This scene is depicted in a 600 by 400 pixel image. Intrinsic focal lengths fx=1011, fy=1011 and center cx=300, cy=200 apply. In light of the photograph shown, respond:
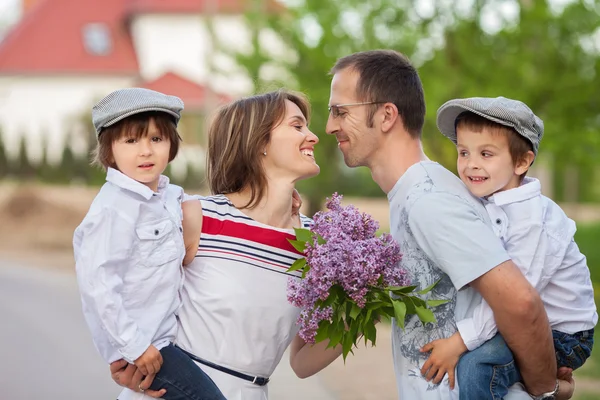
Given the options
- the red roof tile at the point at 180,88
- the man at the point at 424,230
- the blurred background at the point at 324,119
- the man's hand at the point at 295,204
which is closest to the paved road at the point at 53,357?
the blurred background at the point at 324,119

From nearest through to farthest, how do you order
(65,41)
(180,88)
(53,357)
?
(53,357)
(180,88)
(65,41)

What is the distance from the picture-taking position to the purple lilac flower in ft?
11.5

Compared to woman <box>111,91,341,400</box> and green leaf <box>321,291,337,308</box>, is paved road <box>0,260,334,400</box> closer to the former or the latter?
woman <box>111,91,341,400</box>

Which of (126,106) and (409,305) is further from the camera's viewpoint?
(126,106)

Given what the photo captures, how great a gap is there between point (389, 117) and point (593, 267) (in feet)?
59.1

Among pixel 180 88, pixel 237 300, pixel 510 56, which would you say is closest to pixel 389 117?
pixel 237 300

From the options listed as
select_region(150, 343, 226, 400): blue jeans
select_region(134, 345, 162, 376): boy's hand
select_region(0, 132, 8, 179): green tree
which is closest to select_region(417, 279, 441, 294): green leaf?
select_region(150, 343, 226, 400): blue jeans

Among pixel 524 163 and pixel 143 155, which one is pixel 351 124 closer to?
pixel 524 163

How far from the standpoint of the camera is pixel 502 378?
353 centimetres

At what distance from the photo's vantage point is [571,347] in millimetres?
3693

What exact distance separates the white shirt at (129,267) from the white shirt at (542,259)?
3.59 feet

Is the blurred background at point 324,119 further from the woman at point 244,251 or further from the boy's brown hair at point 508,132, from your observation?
the boy's brown hair at point 508,132

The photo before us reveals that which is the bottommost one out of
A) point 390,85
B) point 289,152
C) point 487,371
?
point 487,371

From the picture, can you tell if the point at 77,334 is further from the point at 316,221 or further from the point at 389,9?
the point at 316,221
